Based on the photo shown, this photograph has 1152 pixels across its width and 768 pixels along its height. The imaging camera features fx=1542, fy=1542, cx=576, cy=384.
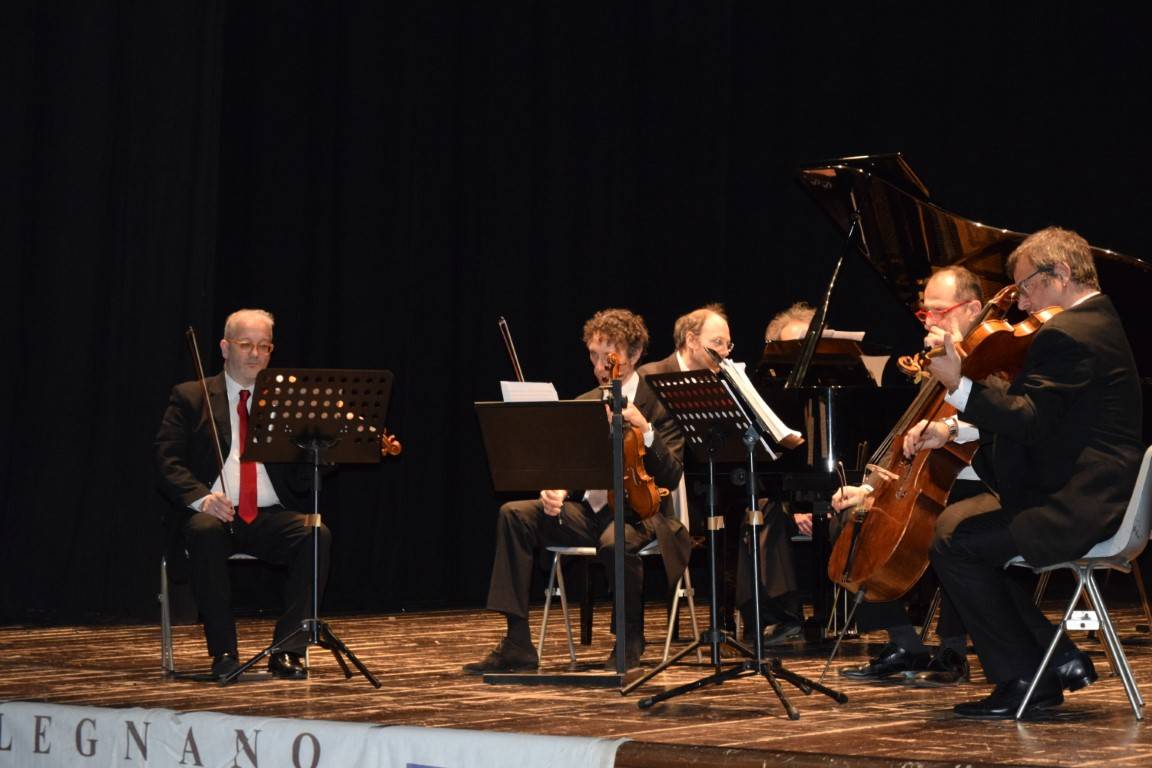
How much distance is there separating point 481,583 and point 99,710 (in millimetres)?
4441

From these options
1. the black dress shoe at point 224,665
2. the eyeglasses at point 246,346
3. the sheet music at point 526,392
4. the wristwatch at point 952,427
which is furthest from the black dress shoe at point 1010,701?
the eyeglasses at point 246,346

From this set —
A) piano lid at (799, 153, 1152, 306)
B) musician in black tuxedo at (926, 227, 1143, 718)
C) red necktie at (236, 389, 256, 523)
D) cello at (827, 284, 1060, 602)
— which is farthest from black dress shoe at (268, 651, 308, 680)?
piano lid at (799, 153, 1152, 306)

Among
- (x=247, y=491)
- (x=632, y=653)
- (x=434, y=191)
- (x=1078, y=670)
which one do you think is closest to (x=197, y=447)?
(x=247, y=491)

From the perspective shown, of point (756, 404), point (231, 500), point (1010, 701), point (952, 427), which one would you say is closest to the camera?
point (1010, 701)

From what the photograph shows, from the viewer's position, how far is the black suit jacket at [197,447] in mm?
5277

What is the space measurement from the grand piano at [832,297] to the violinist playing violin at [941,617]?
64cm

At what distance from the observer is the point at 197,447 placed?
537 cm

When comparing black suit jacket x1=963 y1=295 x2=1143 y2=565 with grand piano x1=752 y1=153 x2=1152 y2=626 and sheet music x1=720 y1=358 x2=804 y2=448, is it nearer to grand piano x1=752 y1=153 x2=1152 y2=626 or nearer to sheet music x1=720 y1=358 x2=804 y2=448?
sheet music x1=720 y1=358 x2=804 y2=448

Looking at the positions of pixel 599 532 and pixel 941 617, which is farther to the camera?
pixel 599 532

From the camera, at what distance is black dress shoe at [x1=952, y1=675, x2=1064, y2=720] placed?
13.2ft

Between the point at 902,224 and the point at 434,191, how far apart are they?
308 centimetres

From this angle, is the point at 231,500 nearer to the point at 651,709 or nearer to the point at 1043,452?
the point at 651,709

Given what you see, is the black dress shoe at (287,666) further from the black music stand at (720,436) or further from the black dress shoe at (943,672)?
the black dress shoe at (943,672)

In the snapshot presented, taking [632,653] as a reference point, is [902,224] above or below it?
above
